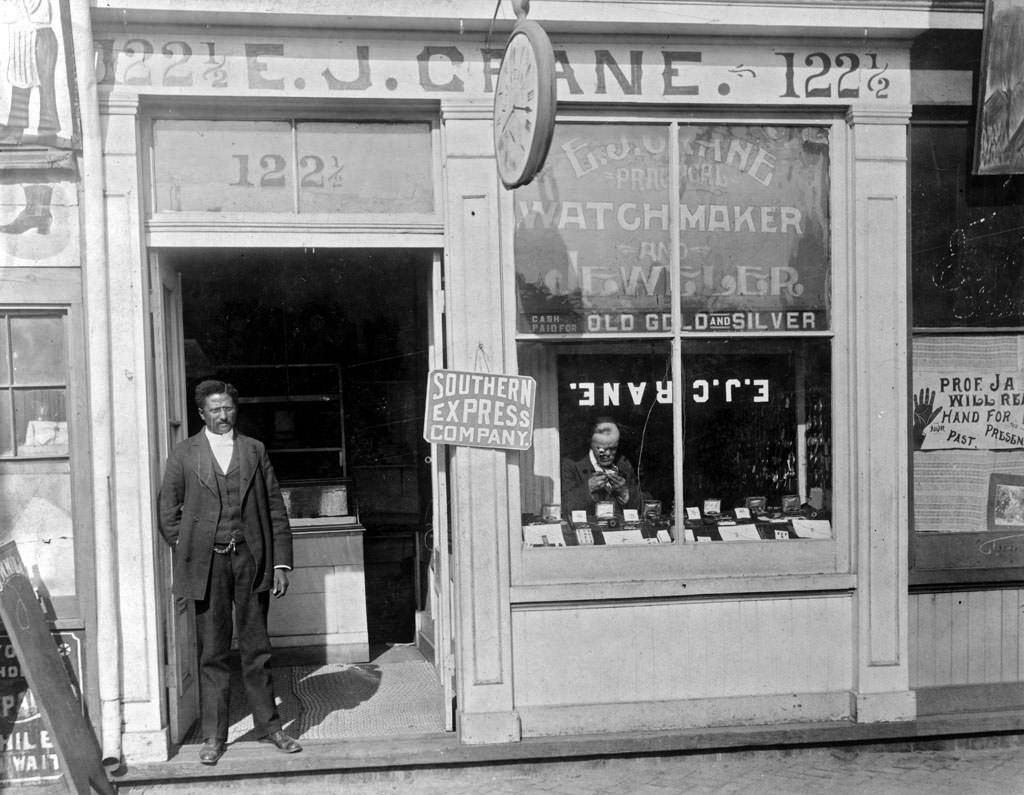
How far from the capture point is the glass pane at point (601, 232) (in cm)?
530

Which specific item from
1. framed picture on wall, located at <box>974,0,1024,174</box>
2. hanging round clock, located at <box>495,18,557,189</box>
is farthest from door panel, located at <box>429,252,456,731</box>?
framed picture on wall, located at <box>974,0,1024,174</box>

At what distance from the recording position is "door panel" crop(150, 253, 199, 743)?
5.10 meters

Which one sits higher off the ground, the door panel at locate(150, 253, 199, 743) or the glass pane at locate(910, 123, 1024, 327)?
the glass pane at locate(910, 123, 1024, 327)

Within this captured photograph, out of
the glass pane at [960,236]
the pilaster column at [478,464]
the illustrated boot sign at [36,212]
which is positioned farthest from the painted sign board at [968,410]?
the illustrated boot sign at [36,212]

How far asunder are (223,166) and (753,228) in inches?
117

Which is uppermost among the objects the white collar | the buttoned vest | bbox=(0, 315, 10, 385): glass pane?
bbox=(0, 315, 10, 385): glass pane

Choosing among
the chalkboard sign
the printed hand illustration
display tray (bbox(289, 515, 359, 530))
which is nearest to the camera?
the chalkboard sign

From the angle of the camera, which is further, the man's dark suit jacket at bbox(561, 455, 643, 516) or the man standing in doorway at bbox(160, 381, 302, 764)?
the man's dark suit jacket at bbox(561, 455, 643, 516)

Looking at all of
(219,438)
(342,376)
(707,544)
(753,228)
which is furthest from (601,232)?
(342,376)

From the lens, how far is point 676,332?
17.6 ft

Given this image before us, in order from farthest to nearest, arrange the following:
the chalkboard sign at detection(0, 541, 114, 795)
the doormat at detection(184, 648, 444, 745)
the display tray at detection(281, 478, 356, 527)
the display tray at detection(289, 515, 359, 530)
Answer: the display tray at detection(281, 478, 356, 527)
the display tray at detection(289, 515, 359, 530)
the doormat at detection(184, 648, 444, 745)
the chalkboard sign at detection(0, 541, 114, 795)

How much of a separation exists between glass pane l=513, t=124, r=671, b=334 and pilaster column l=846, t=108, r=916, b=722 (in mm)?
1114

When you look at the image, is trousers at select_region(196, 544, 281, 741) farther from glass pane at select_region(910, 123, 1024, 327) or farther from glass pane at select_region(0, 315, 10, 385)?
glass pane at select_region(910, 123, 1024, 327)

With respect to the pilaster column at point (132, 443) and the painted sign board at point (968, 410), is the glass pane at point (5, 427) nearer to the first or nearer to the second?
the pilaster column at point (132, 443)
